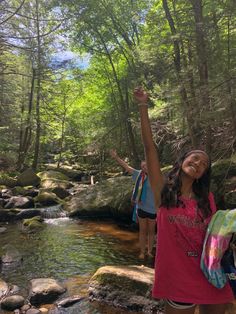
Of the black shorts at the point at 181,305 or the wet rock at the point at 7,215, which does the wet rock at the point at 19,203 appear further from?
the black shorts at the point at 181,305

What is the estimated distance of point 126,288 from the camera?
5.14 meters

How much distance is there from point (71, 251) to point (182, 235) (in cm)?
631

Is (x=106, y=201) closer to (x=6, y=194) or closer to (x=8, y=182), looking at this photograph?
(x=6, y=194)

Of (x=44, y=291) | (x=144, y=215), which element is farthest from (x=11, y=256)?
(x=144, y=215)

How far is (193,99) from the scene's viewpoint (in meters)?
8.81

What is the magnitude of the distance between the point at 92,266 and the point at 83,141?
23.9m

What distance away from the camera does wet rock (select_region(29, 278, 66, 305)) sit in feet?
17.5

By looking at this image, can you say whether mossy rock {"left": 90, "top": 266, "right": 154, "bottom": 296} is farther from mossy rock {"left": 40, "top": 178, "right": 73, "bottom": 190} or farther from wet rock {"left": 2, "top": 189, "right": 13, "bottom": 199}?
mossy rock {"left": 40, "top": 178, "right": 73, "bottom": 190}

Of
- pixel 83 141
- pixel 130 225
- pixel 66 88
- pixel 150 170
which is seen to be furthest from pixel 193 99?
pixel 83 141

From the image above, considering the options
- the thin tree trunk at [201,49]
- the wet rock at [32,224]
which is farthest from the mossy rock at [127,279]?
the wet rock at [32,224]

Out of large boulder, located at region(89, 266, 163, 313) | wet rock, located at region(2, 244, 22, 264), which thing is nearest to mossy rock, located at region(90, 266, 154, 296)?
large boulder, located at region(89, 266, 163, 313)

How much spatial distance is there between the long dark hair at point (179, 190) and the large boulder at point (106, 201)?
339 inches

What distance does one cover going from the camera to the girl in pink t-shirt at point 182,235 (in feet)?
6.91

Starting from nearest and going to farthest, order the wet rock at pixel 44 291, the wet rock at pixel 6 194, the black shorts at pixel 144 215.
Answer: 1. the wet rock at pixel 44 291
2. the black shorts at pixel 144 215
3. the wet rock at pixel 6 194
